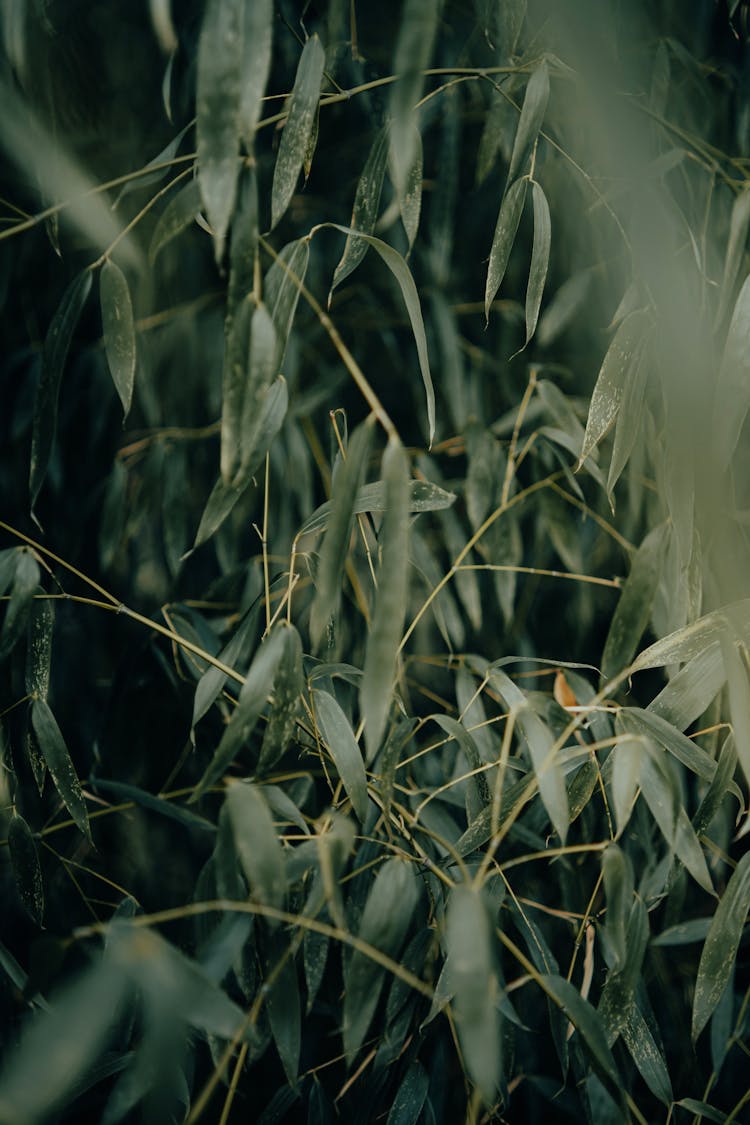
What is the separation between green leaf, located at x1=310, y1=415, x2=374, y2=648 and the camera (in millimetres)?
396

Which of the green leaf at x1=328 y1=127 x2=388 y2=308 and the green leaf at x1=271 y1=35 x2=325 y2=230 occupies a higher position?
the green leaf at x1=271 y1=35 x2=325 y2=230

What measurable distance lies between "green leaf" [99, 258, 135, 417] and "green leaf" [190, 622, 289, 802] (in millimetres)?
177

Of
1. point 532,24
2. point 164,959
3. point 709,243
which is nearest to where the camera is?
point 164,959

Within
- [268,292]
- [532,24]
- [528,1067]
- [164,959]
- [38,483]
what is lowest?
[528,1067]

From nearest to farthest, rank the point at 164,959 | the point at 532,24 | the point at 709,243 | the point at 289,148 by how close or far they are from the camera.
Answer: the point at 164,959, the point at 289,148, the point at 532,24, the point at 709,243

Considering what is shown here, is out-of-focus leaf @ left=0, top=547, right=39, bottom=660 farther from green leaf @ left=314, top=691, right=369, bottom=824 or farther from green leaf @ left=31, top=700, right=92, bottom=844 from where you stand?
green leaf @ left=314, top=691, right=369, bottom=824

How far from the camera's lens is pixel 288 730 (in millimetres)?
443

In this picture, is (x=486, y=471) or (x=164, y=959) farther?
(x=486, y=471)

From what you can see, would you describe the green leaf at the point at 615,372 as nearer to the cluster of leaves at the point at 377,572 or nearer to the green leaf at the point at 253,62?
the cluster of leaves at the point at 377,572

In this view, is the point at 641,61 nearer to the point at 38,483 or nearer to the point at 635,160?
the point at 635,160

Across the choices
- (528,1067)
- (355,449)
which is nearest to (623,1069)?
(528,1067)

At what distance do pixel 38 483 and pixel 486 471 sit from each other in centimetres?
37

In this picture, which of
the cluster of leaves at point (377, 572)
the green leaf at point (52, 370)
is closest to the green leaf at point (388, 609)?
the cluster of leaves at point (377, 572)

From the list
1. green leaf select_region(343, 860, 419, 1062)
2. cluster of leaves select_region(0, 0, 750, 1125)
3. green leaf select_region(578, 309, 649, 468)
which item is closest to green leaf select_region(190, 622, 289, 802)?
cluster of leaves select_region(0, 0, 750, 1125)
